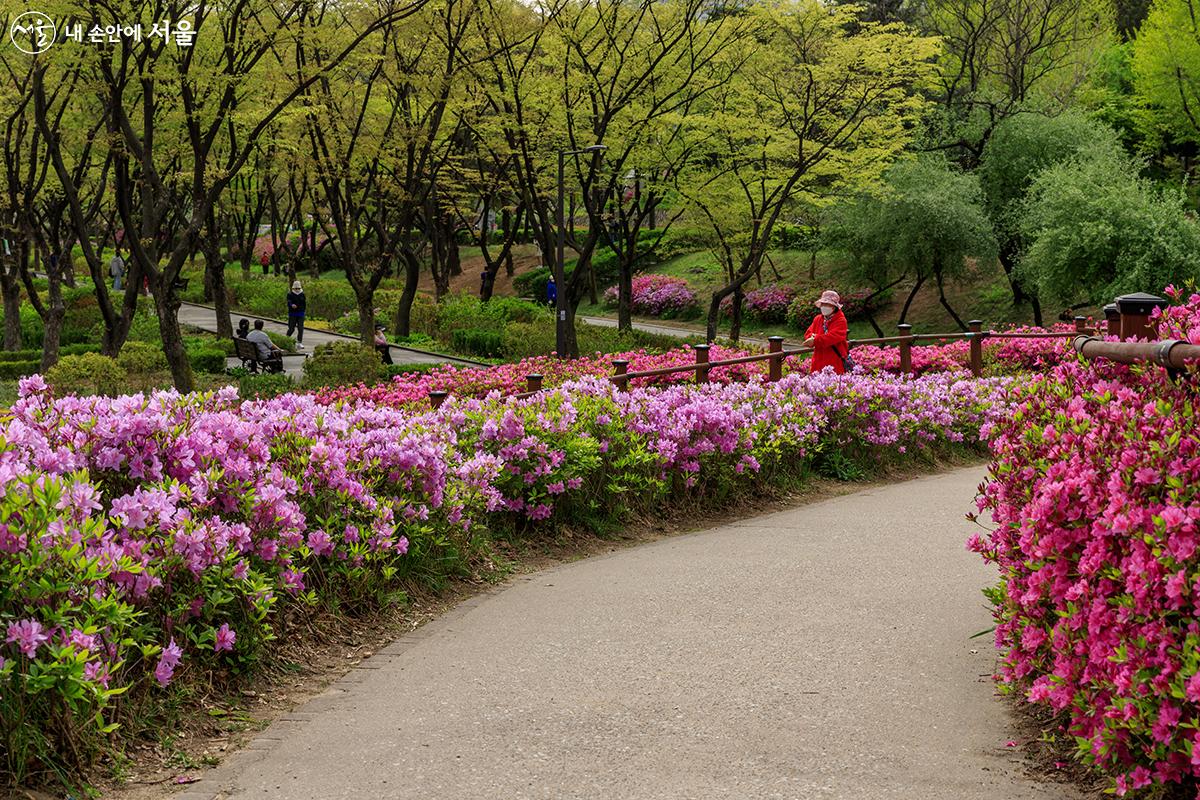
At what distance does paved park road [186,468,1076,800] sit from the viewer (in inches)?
155

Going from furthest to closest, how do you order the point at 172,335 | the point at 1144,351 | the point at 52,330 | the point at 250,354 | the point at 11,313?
the point at 11,313 → the point at 250,354 → the point at 52,330 → the point at 172,335 → the point at 1144,351

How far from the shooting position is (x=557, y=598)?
6.58 metres

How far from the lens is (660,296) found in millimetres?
50219

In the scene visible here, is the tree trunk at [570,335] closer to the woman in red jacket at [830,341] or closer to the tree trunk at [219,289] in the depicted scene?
the tree trunk at [219,289]

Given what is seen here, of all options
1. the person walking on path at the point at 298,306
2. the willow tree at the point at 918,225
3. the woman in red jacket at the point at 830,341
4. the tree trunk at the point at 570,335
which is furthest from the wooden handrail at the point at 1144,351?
the willow tree at the point at 918,225

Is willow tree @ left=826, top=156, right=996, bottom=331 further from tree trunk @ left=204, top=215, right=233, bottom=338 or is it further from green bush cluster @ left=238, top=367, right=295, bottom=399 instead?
green bush cluster @ left=238, top=367, right=295, bottom=399

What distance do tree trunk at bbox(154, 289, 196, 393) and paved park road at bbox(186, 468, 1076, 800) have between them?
13.4m

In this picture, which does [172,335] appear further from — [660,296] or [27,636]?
[660,296]

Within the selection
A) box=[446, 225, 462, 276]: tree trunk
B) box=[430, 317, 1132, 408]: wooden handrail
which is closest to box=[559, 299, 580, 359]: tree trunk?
box=[430, 317, 1132, 408]: wooden handrail

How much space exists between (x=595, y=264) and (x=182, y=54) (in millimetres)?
35914

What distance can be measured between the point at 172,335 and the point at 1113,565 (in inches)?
695

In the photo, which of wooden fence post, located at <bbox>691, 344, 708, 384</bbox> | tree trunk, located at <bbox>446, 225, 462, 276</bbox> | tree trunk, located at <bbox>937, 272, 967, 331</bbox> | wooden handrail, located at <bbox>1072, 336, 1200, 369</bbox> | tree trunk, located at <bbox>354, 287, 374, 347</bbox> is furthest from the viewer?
tree trunk, located at <bbox>446, 225, 462, 276</bbox>

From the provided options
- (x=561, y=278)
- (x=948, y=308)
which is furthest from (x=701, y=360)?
(x=948, y=308)

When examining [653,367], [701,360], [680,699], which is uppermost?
[701,360]
